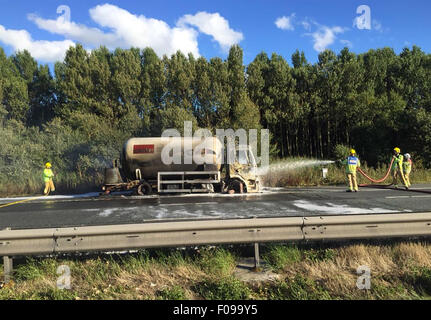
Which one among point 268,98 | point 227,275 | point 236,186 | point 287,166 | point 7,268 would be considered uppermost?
point 268,98

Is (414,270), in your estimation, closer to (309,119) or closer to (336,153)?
(336,153)

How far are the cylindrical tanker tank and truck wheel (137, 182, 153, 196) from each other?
1.61ft

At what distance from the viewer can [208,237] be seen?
4039mm

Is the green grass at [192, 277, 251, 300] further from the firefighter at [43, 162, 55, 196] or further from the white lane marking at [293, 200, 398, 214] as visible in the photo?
the firefighter at [43, 162, 55, 196]

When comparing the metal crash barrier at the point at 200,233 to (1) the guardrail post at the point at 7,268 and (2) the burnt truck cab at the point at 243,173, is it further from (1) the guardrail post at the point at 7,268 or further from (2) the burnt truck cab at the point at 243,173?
(2) the burnt truck cab at the point at 243,173

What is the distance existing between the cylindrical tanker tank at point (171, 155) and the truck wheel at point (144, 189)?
0.49 metres

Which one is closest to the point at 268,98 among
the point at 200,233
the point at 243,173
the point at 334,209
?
the point at 243,173

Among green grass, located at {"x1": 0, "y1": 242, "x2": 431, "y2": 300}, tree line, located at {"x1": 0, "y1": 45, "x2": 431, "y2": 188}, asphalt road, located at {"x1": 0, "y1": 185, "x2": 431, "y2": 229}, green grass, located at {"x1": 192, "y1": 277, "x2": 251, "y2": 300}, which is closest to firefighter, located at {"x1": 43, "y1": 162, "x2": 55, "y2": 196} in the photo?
asphalt road, located at {"x1": 0, "y1": 185, "x2": 431, "y2": 229}

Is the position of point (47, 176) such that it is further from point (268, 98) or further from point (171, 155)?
point (268, 98)

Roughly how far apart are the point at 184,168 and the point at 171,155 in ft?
2.63

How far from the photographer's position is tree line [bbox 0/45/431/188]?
974 inches

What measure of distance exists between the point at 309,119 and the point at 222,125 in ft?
41.6

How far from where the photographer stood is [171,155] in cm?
1244
